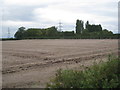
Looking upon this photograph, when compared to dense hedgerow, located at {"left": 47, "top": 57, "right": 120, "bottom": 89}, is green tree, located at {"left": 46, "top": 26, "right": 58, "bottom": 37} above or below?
above

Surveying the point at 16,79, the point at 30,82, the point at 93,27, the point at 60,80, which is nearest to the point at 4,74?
the point at 16,79

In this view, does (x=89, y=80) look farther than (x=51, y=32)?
No

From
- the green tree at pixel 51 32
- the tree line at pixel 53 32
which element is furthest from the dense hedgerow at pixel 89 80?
the green tree at pixel 51 32

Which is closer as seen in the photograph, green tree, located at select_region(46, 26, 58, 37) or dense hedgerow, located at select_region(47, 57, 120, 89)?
dense hedgerow, located at select_region(47, 57, 120, 89)

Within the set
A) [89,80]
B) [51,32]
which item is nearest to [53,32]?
[51,32]

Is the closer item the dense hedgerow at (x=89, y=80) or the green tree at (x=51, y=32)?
the dense hedgerow at (x=89, y=80)

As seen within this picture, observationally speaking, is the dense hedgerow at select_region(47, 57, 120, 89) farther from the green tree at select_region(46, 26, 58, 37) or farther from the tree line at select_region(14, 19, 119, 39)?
the green tree at select_region(46, 26, 58, 37)

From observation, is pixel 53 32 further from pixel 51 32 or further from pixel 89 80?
pixel 89 80

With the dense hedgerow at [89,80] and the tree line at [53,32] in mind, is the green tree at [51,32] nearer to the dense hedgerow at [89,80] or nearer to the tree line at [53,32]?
the tree line at [53,32]

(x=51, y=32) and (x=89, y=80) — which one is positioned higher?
(x=51, y=32)

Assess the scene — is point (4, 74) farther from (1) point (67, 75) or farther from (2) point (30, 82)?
(1) point (67, 75)

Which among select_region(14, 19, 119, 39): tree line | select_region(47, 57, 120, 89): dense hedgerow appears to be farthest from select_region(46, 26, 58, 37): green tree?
select_region(47, 57, 120, 89): dense hedgerow

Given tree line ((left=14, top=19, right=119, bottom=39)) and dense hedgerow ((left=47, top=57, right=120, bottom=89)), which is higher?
tree line ((left=14, top=19, right=119, bottom=39))

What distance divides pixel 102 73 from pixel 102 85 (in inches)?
28.9
